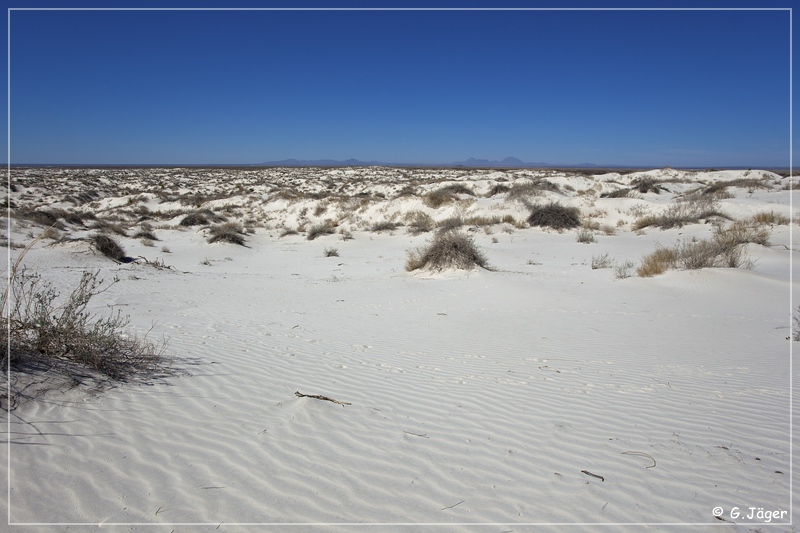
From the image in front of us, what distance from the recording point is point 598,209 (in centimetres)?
2362

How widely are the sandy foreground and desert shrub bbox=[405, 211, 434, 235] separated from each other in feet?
33.9

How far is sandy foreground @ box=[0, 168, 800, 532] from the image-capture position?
2.62 m

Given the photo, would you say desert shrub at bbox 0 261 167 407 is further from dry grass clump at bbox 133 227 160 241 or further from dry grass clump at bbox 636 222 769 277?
dry grass clump at bbox 133 227 160 241

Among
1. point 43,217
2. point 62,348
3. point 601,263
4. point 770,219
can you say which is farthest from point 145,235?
point 770,219

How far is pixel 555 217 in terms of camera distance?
2125 centimetres

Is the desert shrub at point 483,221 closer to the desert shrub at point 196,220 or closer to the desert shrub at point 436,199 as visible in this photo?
the desert shrub at point 436,199

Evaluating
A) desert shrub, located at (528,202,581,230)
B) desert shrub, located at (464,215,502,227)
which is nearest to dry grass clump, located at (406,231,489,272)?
desert shrub, located at (464,215,502,227)

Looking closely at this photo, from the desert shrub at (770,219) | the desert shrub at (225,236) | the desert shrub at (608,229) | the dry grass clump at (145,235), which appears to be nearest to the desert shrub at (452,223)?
the desert shrub at (608,229)

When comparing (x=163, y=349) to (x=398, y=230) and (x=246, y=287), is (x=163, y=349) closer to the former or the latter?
(x=246, y=287)

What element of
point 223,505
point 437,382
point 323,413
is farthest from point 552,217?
point 223,505

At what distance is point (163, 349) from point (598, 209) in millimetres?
23008

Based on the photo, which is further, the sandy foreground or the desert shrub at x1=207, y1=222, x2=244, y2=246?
the desert shrub at x1=207, y1=222, x2=244, y2=246

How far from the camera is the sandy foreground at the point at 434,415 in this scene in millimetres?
2617

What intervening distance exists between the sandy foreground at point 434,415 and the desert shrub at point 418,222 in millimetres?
10348
